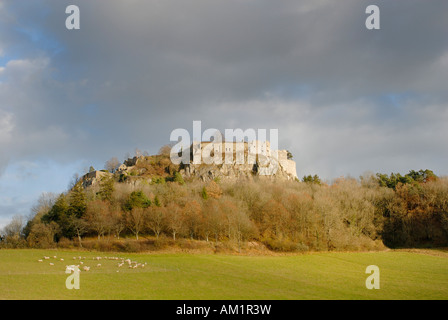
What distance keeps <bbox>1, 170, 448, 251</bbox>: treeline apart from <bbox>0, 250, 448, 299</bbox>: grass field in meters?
16.8

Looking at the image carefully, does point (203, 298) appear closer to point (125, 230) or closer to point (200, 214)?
point (200, 214)

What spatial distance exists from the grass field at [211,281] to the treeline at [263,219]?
660 inches

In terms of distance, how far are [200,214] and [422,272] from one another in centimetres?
3566

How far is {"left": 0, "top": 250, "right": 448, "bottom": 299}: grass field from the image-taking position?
74.7 feet

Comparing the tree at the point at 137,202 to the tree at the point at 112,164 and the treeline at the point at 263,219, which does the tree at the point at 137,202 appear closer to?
the treeline at the point at 263,219

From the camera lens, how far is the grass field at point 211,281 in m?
22.8

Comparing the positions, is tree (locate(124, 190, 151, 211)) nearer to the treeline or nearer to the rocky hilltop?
the treeline

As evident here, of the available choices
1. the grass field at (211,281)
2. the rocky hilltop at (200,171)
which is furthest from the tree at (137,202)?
the rocky hilltop at (200,171)

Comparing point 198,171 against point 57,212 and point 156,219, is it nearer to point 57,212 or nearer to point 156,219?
point 156,219

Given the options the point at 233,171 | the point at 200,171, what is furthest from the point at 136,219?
the point at 233,171

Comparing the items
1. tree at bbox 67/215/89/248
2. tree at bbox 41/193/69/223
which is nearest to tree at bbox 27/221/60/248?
tree at bbox 67/215/89/248

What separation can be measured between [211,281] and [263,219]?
41903mm

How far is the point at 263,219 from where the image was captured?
6850cm
